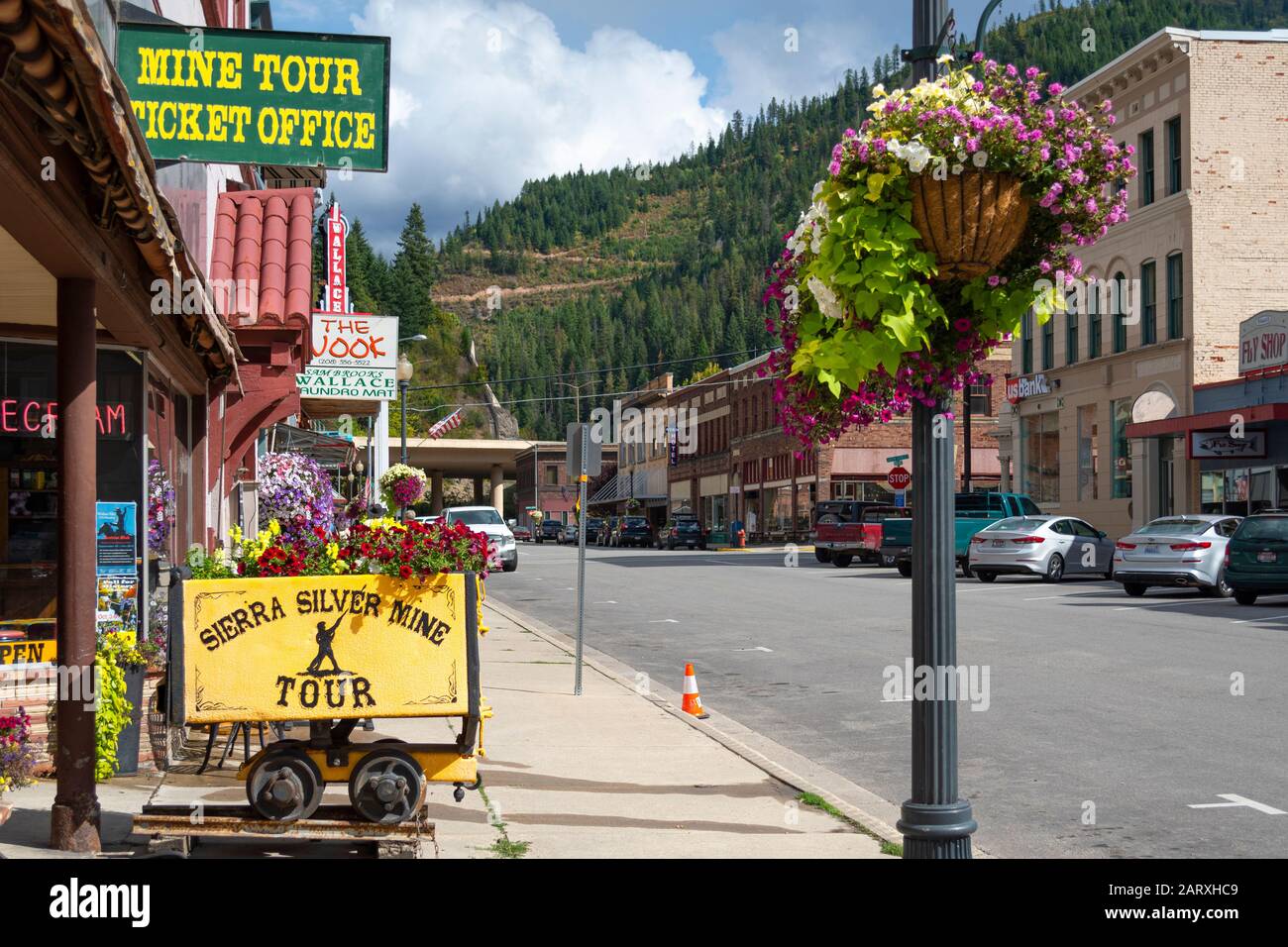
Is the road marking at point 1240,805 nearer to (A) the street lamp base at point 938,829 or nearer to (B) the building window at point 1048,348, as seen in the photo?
(A) the street lamp base at point 938,829

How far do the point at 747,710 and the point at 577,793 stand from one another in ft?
13.9

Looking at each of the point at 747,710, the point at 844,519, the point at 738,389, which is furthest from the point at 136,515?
the point at 738,389

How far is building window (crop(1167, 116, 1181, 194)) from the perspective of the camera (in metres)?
38.8

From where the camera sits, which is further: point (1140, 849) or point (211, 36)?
point (211, 36)

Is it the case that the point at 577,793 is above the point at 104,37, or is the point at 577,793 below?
below

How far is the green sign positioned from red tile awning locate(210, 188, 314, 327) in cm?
343

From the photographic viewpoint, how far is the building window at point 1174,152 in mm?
38750

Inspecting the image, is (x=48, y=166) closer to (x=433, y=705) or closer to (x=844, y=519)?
(x=433, y=705)

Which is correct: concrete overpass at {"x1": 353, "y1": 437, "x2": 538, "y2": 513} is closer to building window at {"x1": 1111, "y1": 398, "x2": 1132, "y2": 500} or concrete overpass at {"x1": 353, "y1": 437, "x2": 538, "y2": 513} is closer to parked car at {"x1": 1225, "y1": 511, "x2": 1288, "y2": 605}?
building window at {"x1": 1111, "y1": 398, "x2": 1132, "y2": 500}

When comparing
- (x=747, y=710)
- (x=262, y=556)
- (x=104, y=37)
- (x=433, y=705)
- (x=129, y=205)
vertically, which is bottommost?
(x=747, y=710)

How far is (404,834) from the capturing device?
6.02 meters

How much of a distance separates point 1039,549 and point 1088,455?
610 inches

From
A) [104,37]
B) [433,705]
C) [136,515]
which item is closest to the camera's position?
[433,705]

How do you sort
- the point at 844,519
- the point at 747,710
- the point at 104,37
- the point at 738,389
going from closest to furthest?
the point at 104,37 → the point at 747,710 → the point at 844,519 → the point at 738,389
